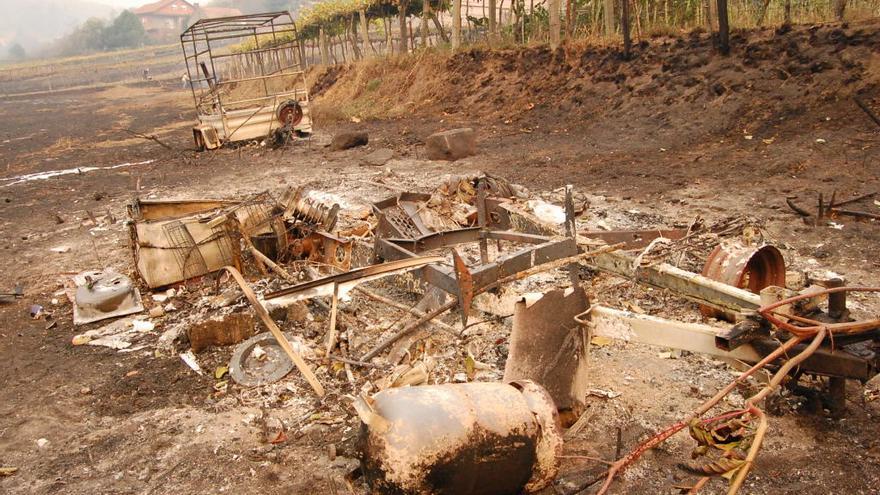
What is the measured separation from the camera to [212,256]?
654 cm

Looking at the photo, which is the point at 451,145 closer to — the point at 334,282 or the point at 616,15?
the point at 616,15

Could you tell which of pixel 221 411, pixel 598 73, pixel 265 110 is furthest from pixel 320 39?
pixel 221 411

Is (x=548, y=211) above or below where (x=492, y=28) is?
below

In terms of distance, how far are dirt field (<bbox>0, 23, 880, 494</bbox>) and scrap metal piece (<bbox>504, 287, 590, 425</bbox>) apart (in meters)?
0.27

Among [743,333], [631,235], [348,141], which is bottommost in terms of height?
[631,235]

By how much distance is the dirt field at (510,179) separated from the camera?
146 inches

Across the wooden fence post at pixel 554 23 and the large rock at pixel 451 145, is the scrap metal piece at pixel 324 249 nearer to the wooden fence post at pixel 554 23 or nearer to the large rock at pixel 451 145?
the large rock at pixel 451 145

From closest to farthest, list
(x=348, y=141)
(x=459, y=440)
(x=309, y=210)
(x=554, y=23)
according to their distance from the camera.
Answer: (x=459, y=440), (x=309, y=210), (x=348, y=141), (x=554, y=23)

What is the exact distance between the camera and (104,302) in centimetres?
609

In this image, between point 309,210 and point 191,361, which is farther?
point 309,210

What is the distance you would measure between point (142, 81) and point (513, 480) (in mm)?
60498

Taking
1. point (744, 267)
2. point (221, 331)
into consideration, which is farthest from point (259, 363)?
point (744, 267)

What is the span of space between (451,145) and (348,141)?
341cm

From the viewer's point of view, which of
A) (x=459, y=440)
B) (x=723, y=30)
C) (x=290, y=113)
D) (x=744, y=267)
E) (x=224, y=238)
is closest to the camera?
(x=459, y=440)
